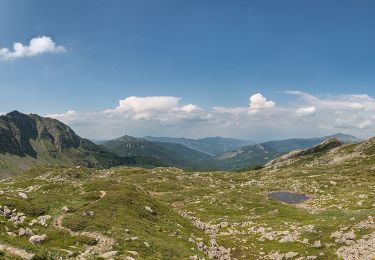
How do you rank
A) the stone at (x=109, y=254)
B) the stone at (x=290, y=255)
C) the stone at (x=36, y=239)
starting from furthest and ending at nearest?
1. the stone at (x=290, y=255)
2. the stone at (x=36, y=239)
3. the stone at (x=109, y=254)

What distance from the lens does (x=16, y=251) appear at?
31688 mm

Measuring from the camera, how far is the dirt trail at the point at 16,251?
101ft

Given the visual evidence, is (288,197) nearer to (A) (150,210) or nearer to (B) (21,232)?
(A) (150,210)

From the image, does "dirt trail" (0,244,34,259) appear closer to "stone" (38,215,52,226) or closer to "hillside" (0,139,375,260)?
"hillside" (0,139,375,260)

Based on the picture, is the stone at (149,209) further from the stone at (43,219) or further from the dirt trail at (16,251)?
the dirt trail at (16,251)

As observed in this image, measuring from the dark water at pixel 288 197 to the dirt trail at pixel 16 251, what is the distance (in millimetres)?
82360

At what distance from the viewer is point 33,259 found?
101ft

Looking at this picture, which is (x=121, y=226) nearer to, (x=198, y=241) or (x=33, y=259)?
(x=198, y=241)

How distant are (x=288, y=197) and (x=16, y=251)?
9081cm

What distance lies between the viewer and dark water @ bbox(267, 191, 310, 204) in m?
105

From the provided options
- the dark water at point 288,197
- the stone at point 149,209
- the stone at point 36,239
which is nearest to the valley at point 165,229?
the stone at point 36,239

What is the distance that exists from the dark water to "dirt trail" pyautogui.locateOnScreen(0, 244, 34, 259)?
82.4 meters

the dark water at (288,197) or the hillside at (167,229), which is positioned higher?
the hillside at (167,229)

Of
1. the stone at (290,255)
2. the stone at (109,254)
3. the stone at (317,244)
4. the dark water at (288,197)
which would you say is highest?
the stone at (109,254)
